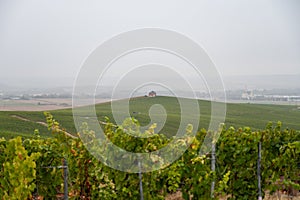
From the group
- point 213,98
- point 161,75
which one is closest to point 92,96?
point 161,75

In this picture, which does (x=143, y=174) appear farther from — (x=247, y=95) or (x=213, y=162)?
(x=247, y=95)

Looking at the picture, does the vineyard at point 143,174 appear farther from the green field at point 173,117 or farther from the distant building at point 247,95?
the distant building at point 247,95

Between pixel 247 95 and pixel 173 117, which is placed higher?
pixel 247 95

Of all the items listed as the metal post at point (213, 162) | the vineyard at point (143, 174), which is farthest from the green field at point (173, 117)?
the metal post at point (213, 162)

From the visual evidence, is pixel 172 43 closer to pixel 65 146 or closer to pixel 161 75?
pixel 161 75

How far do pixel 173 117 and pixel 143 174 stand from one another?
413 inches

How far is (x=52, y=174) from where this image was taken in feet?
20.1

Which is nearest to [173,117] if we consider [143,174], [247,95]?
[143,174]

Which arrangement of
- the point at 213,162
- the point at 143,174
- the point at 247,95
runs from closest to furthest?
the point at 143,174, the point at 213,162, the point at 247,95

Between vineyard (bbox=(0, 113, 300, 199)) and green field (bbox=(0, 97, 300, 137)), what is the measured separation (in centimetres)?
343

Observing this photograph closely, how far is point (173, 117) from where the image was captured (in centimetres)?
1608

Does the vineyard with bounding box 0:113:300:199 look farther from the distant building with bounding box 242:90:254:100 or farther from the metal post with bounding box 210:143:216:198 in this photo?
the distant building with bounding box 242:90:254:100

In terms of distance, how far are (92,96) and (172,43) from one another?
3.72 ft

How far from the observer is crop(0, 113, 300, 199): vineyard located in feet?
18.0
